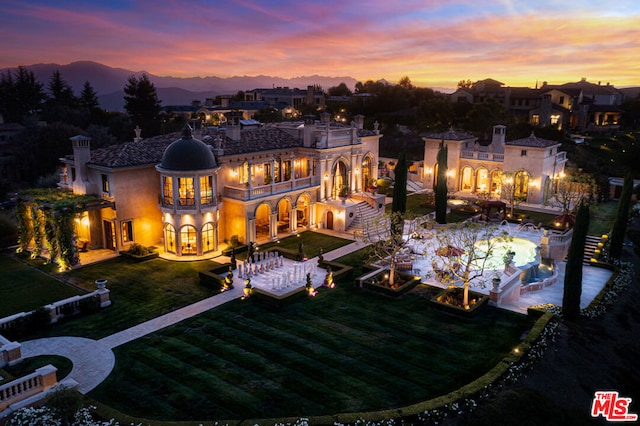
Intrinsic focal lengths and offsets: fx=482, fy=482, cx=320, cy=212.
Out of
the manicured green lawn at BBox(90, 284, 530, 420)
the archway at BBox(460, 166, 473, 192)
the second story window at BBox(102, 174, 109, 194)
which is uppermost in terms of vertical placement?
the second story window at BBox(102, 174, 109, 194)

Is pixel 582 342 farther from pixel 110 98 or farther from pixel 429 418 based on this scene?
pixel 110 98

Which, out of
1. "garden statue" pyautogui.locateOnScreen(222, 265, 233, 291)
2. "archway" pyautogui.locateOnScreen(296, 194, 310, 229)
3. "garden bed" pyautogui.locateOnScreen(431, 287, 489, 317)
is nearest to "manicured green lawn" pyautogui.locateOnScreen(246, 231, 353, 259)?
"archway" pyautogui.locateOnScreen(296, 194, 310, 229)

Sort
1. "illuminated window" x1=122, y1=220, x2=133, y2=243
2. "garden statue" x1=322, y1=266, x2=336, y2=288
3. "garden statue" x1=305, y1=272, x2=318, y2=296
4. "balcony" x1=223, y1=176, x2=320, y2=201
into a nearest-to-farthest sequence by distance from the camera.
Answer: "garden statue" x1=305, y1=272, x2=318, y2=296 < "garden statue" x1=322, y1=266, x2=336, y2=288 < "illuminated window" x1=122, y1=220, x2=133, y2=243 < "balcony" x1=223, y1=176, x2=320, y2=201

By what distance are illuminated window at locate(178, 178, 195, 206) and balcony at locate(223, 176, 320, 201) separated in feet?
12.9

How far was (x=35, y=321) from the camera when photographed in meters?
26.0

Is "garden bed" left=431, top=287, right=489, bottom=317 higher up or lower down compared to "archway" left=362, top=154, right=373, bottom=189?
lower down

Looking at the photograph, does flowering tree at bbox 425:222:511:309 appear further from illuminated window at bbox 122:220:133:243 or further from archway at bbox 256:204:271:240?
illuminated window at bbox 122:220:133:243

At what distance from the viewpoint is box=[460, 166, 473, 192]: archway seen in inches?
2471

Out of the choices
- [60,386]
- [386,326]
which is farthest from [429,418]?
[60,386]

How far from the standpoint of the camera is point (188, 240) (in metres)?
38.1

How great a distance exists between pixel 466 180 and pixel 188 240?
3948 cm

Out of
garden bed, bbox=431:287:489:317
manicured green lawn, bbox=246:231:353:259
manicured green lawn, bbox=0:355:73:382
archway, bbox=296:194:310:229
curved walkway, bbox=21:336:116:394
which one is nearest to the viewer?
curved walkway, bbox=21:336:116:394

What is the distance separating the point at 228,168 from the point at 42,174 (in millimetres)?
38359

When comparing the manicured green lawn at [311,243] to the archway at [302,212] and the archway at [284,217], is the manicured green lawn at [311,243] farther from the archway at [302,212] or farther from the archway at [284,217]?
the archway at [302,212]
